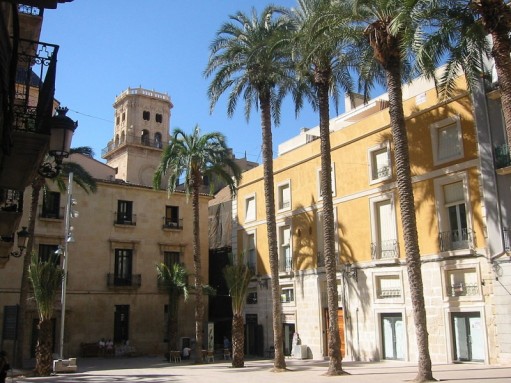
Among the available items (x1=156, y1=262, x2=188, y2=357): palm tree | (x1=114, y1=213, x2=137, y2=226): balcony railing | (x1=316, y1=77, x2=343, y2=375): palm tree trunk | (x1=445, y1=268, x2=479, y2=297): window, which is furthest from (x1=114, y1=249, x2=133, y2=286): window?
(x1=445, y1=268, x2=479, y2=297): window

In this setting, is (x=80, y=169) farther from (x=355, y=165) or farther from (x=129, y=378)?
(x=355, y=165)

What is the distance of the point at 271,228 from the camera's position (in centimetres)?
2253

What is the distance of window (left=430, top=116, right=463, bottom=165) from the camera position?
22.4m

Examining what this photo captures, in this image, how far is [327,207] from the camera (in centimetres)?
2112

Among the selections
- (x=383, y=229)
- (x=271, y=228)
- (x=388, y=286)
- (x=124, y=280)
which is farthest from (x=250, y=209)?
(x=271, y=228)

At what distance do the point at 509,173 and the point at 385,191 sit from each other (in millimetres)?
6166

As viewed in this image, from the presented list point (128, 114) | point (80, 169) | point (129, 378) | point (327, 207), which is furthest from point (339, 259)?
point (128, 114)

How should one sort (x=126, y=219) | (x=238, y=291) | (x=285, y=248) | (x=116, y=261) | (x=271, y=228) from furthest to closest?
(x=126, y=219), (x=116, y=261), (x=285, y=248), (x=238, y=291), (x=271, y=228)

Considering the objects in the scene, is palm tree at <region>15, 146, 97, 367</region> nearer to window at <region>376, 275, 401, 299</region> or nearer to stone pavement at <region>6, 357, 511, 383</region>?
stone pavement at <region>6, 357, 511, 383</region>

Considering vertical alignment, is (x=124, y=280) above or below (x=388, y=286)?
above

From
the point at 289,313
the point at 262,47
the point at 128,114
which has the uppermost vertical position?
the point at 128,114

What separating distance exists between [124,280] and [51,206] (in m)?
6.58

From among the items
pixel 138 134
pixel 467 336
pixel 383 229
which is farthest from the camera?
pixel 138 134

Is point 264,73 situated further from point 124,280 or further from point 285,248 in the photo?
point 124,280
